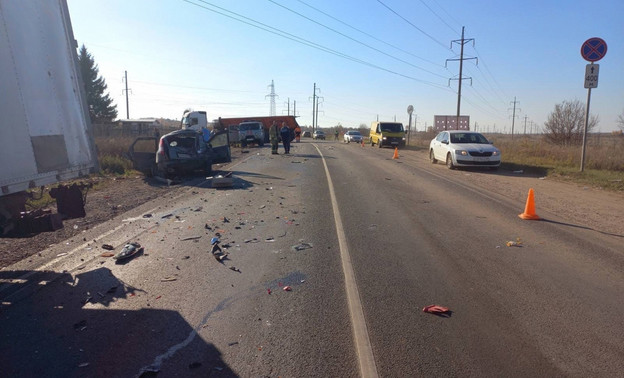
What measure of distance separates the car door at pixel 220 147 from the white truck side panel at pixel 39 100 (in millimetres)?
12023

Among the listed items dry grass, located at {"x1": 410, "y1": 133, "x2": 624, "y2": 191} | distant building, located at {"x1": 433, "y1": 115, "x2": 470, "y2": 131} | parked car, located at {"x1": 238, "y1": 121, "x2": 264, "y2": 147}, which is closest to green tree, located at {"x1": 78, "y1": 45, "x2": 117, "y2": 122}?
parked car, located at {"x1": 238, "y1": 121, "x2": 264, "y2": 147}

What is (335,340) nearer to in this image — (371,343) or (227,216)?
(371,343)

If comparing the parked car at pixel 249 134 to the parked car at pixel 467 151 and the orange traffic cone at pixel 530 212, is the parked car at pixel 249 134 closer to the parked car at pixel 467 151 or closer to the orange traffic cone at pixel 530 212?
the parked car at pixel 467 151

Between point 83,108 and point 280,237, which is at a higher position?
point 83,108

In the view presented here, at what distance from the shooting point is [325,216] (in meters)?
9.11

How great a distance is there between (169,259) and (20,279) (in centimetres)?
174

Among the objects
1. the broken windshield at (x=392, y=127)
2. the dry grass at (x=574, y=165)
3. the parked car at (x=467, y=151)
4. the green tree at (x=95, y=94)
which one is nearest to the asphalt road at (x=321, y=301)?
the dry grass at (x=574, y=165)

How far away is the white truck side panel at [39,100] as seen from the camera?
15.1 ft

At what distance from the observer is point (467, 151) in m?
18.0

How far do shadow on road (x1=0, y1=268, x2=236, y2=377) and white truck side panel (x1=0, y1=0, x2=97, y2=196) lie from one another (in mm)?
1216

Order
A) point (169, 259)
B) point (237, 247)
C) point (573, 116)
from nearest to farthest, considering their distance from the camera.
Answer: point (169, 259)
point (237, 247)
point (573, 116)

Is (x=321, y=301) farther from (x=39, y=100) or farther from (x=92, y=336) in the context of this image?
(x=39, y=100)

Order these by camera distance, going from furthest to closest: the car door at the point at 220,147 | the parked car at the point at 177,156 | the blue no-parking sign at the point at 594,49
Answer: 1. the car door at the point at 220,147
2. the parked car at the point at 177,156
3. the blue no-parking sign at the point at 594,49

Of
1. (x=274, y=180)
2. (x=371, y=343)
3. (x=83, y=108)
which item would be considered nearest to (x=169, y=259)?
(x=83, y=108)
